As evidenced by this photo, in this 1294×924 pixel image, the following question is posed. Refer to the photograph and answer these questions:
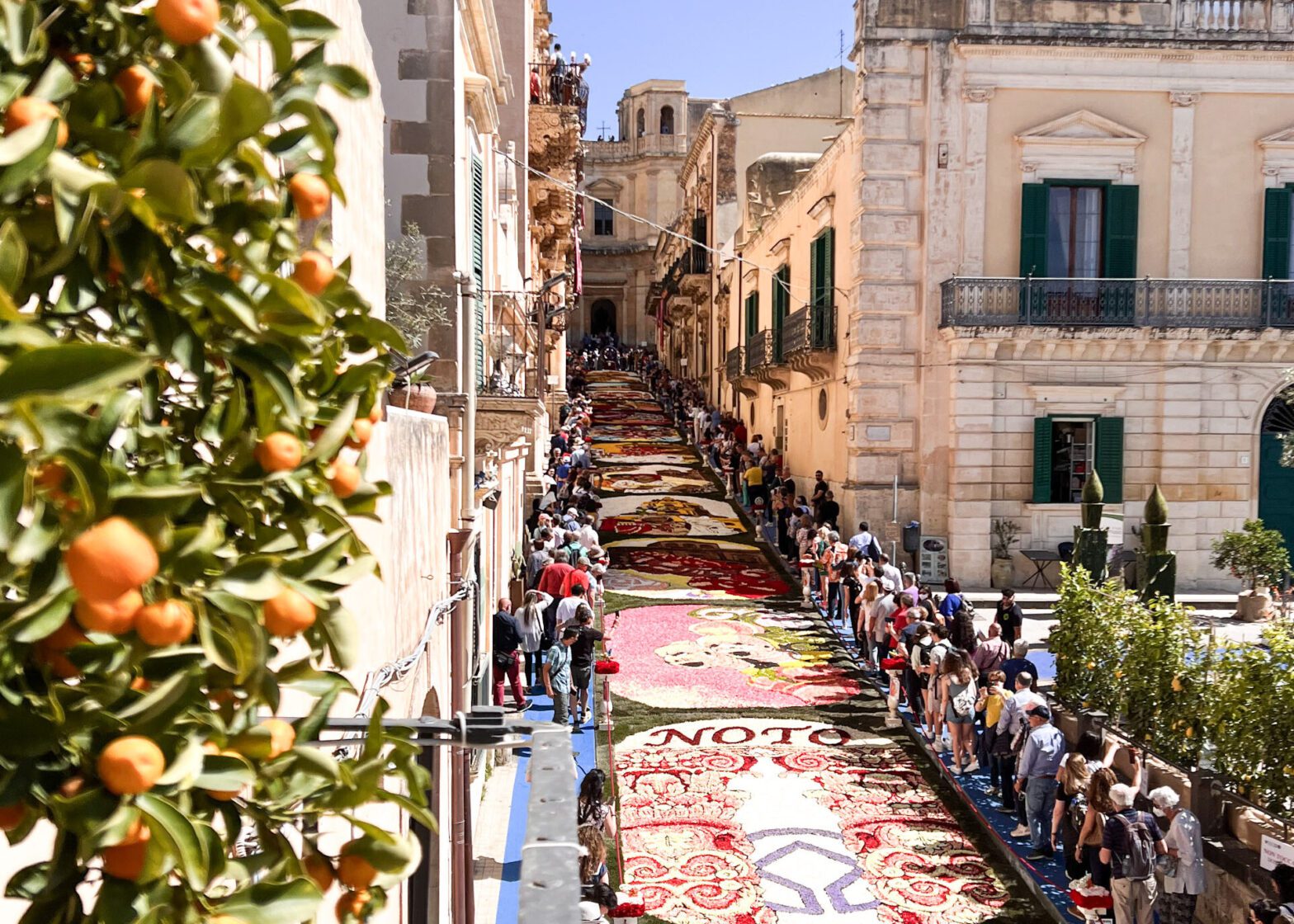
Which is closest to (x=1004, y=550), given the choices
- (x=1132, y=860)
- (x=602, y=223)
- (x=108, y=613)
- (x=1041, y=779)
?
(x=1041, y=779)

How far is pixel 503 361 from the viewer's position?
17.0 metres

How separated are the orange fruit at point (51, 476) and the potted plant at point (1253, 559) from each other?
69.6 ft

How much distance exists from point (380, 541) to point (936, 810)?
8.12 metres

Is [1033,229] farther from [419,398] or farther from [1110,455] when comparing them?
[419,398]

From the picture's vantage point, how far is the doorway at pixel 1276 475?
21859 millimetres

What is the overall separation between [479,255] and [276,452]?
489 inches

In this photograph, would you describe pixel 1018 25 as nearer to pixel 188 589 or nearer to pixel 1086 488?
Result: pixel 1086 488

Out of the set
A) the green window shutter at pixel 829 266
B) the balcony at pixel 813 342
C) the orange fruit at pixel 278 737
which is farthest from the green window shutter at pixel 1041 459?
the orange fruit at pixel 278 737

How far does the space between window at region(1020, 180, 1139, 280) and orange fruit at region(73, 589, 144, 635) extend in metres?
21.7

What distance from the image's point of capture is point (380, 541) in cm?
533


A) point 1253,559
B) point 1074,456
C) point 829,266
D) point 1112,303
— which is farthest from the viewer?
point 829,266

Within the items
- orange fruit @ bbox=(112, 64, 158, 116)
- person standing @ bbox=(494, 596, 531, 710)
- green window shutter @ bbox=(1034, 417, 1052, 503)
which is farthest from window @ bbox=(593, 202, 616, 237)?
orange fruit @ bbox=(112, 64, 158, 116)

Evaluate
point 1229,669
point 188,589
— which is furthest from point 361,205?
point 1229,669

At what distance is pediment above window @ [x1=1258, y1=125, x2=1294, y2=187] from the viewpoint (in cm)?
2169
